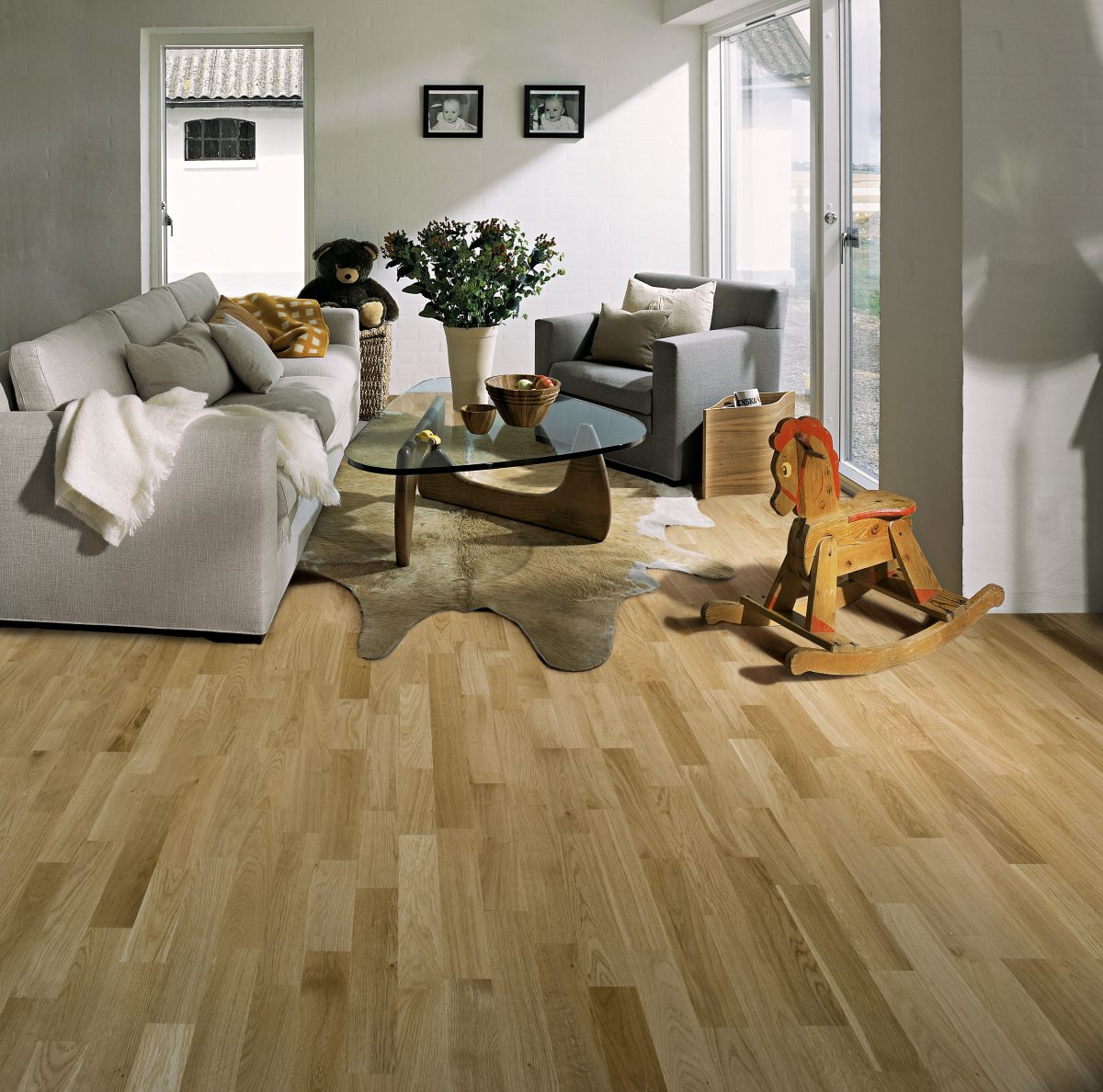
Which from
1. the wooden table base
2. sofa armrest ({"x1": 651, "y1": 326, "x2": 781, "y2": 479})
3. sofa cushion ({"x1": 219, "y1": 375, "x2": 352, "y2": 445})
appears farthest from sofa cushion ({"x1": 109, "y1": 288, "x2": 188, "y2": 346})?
sofa armrest ({"x1": 651, "y1": 326, "x2": 781, "y2": 479})

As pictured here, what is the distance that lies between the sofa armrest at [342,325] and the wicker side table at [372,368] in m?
0.42

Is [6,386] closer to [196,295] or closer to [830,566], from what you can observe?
Result: [196,295]

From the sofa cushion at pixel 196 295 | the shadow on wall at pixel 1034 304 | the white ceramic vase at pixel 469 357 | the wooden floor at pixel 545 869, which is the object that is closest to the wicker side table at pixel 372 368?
the sofa cushion at pixel 196 295

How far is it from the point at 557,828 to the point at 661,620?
4.40 feet

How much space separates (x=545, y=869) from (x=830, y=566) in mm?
1421

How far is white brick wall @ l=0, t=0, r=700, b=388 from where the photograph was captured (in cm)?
741

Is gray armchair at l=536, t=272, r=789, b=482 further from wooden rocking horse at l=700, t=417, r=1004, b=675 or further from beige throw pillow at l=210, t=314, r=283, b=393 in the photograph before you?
wooden rocking horse at l=700, t=417, r=1004, b=675

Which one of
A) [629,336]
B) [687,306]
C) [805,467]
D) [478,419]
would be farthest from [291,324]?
[805,467]

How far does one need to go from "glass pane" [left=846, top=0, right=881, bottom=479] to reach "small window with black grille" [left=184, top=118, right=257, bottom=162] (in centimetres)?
431

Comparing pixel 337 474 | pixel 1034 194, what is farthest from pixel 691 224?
pixel 1034 194

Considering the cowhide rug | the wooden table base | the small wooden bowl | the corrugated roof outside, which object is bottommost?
the cowhide rug

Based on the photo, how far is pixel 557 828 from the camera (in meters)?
2.37

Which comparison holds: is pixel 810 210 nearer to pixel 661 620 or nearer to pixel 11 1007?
pixel 661 620

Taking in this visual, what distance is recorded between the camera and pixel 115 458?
126 inches
